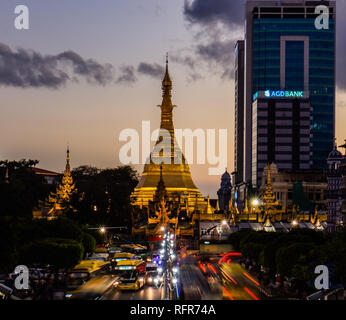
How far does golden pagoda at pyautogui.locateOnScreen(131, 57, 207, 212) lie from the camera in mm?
170250

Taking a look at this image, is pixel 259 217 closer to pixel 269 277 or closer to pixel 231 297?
pixel 269 277

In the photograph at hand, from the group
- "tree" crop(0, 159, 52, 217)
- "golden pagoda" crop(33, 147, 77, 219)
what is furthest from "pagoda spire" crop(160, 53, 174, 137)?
"golden pagoda" crop(33, 147, 77, 219)

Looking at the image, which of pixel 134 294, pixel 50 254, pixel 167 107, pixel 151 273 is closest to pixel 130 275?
pixel 134 294

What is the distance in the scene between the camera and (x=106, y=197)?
399 feet

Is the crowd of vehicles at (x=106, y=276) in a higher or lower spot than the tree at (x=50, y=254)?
lower

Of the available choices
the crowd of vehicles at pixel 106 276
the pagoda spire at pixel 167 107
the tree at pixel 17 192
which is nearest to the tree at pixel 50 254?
the crowd of vehicles at pixel 106 276

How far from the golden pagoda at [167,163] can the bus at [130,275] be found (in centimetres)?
9524

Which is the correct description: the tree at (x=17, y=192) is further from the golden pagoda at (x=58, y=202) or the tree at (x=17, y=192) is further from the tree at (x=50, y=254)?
the tree at (x=50, y=254)

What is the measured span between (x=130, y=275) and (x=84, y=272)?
9091 mm

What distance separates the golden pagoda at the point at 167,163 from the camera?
559 ft

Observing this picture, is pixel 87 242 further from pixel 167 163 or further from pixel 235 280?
pixel 167 163

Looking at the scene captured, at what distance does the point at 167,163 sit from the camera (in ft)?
573

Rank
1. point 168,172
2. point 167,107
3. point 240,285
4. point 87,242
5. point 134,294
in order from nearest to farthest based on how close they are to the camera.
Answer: point 134,294
point 240,285
point 87,242
point 168,172
point 167,107
